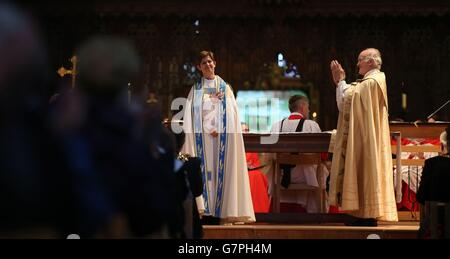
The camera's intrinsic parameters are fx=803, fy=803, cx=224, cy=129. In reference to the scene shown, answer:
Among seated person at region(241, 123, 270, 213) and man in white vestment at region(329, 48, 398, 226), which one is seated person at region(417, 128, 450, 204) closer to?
man in white vestment at region(329, 48, 398, 226)

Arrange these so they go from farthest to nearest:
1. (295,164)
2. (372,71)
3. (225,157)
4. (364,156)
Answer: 1. (295,164)
2. (372,71)
3. (225,157)
4. (364,156)

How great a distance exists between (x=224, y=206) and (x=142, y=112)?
4.75 m

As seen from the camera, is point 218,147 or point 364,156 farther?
point 218,147

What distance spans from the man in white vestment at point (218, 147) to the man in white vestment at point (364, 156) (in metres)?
0.96

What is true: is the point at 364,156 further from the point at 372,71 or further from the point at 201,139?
the point at 201,139

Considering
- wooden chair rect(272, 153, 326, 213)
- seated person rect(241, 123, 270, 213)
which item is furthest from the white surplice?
seated person rect(241, 123, 270, 213)

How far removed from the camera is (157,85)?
13156 millimetres

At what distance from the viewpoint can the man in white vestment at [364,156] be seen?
26.2ft

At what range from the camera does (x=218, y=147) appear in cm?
830

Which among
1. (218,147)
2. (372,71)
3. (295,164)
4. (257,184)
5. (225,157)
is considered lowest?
(257,184)

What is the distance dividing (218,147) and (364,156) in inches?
58.6

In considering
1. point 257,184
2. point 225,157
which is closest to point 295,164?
point 257,184

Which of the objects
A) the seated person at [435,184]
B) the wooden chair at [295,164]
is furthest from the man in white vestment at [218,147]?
the seated person at [435,184]

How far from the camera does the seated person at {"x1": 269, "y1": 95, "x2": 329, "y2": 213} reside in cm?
990
